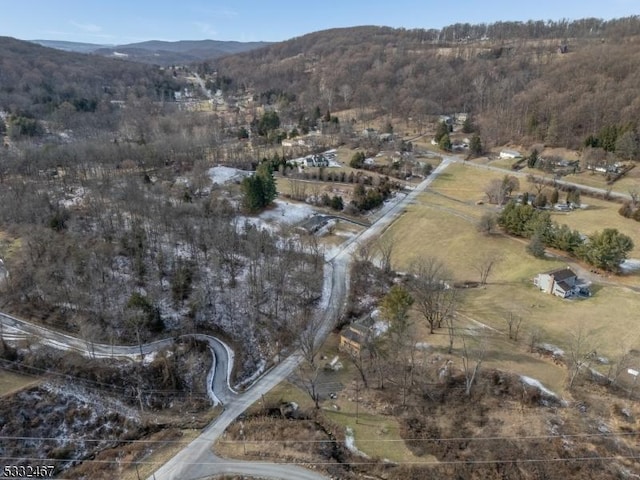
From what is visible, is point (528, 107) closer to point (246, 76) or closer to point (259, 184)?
point (259, 184)

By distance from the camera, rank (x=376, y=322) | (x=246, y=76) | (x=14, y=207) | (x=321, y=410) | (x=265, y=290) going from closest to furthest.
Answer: (x=321, y=410), (x=376, y=322), (x=265, y=290), (x=14, y=207), (x=246, y=76)

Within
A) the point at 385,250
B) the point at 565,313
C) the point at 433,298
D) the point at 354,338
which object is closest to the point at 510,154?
the point at 385,250

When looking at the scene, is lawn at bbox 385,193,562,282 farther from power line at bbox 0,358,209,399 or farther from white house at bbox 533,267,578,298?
power line at bbox 0,358,209,399

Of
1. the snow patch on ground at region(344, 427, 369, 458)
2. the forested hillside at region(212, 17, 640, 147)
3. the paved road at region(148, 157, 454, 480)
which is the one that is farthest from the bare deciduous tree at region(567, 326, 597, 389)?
the forested hillside at region(212, 17, 640, 147)

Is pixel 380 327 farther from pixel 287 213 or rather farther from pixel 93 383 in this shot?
pixel 287 213

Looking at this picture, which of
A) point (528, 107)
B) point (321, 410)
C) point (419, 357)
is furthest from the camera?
point (528, 107)

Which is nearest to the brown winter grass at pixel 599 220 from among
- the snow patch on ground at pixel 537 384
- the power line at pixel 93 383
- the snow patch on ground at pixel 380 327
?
the snow patch on ground at pixel 537 384

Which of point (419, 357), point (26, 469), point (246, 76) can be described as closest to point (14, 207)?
point (26, 469)
